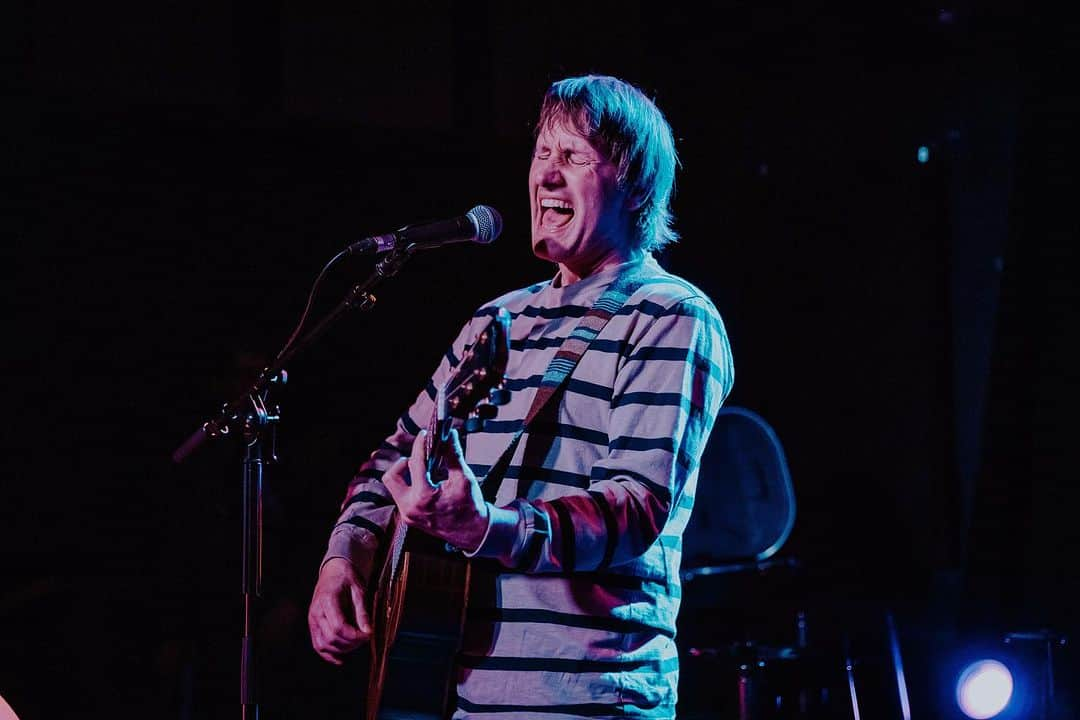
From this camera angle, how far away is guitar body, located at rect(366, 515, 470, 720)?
1.88 m

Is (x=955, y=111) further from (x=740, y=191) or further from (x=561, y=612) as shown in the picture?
(x=561, y=612)

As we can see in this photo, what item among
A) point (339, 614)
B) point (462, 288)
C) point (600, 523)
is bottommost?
point (339, 614)

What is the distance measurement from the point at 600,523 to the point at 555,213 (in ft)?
2.71

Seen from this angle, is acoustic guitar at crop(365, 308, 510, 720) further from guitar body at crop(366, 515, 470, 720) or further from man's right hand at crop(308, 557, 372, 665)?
man's right hand at crop(308, 557, 372, 665)

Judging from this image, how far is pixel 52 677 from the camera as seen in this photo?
15.3 feet

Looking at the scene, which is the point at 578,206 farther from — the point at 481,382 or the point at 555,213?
the point at 481,382

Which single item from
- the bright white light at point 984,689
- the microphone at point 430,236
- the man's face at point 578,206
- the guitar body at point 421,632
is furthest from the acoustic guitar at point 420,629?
the bright white light at point 984,689

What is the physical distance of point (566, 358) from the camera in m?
2.04

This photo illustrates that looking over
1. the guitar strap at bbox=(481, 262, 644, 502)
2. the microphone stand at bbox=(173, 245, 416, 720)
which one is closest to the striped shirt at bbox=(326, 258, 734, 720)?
the guitar strap at bbox=(481, 262, 644, 502)

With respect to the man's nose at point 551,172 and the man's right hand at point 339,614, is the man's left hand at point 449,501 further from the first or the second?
the man's nose at point 551,172

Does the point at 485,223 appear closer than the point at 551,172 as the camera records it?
No

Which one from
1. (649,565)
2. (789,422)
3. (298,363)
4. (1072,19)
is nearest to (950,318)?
(789,422)

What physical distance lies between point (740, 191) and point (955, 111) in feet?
3.66

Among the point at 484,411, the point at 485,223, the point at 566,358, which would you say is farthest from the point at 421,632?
the point at 485,223
